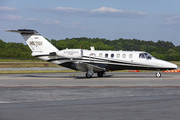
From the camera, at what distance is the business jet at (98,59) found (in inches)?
1105

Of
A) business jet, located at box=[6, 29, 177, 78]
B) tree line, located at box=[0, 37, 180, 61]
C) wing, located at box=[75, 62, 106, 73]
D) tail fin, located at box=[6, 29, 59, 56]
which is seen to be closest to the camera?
wing, located at box=[75, 62, 106, 73]

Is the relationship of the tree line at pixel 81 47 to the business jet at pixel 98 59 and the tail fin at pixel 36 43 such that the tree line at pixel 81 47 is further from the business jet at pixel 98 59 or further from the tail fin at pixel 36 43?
the business jet at pixel 98 59

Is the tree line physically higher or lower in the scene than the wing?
higher

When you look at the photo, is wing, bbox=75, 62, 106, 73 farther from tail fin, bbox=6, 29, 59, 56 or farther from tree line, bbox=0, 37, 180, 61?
tree line, bbox=0, 37, 180, 61

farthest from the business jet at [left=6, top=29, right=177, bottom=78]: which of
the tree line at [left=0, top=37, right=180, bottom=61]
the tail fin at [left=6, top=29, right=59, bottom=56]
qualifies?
the tree line at [left=0, top=37, right=180, bottom=61]

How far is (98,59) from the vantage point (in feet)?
93.9

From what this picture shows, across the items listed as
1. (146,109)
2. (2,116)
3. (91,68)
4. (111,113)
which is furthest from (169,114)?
(91,68)

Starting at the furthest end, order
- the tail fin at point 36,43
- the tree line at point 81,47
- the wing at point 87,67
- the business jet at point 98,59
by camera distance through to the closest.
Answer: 1. the tree line at point 81,47
2. the tail fin at point 36,43
3. the business jet at point 98,59
4. the wing at point 87,67

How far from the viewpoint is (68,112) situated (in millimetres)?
9688

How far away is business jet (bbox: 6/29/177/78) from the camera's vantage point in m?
28.1

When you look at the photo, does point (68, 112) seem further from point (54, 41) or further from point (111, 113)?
point (54, 41)

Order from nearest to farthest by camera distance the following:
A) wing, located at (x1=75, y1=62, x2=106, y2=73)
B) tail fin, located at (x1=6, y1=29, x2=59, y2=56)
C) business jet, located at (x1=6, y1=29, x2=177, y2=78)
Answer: wing, located at (x1=75, y1=62, x2=106, y2=73) < business jet, located at (x1=6, y1=29, x2=177, y2=78) < tail fin, located at (x1=6, y1=29, x2=59, y2=56)

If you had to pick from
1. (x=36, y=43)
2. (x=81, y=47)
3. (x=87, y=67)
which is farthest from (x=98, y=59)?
(x=81, y=47)

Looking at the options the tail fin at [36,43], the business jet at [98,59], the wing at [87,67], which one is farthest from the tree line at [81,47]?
the wing at [87,67]
